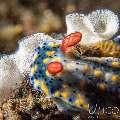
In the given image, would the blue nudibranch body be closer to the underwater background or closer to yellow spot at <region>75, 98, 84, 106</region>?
yellow spot at <region>75, 98, 84, 106</region>

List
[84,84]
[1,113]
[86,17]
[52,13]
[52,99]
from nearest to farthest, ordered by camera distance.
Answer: [84,84] < [52,99] < [1,113] < [86,17] < [52,13]

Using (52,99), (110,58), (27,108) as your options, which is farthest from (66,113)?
(110,58)

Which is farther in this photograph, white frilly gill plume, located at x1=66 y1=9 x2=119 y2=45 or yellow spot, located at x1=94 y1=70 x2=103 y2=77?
white frilly gill plume, located at x1=66 y1=9 x2=119 y2=45

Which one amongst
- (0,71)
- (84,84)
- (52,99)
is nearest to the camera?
(84,84)

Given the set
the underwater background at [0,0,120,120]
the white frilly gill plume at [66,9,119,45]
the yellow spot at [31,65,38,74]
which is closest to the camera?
the yellow spot at [31,65,38,74]

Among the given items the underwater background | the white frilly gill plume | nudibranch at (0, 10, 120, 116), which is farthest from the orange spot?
the underwater background

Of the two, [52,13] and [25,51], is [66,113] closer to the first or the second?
[25,51]

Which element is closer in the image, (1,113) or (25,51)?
(1,113)
